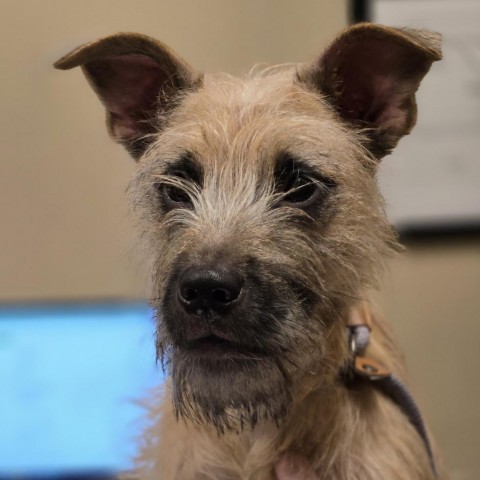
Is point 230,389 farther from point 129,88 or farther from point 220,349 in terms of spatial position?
point 129,88

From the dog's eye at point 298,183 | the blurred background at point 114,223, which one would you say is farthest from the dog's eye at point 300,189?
the blurred background at point 114,223

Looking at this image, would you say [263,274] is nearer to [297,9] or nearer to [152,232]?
[152,232]

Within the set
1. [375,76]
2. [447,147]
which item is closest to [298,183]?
[375,76]

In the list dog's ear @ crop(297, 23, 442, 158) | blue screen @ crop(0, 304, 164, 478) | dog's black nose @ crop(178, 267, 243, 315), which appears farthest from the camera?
blue screen @ crop(0, 304, 164, 478)

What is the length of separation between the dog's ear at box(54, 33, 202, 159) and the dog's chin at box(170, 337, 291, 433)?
485mm

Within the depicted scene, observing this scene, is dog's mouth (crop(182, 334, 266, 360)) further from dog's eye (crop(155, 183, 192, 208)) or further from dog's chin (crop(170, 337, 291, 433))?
dog's eye (crop(155, 183, 192, 208))

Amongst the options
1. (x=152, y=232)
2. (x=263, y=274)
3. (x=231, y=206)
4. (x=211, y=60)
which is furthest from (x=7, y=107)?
(x=263, y=274)

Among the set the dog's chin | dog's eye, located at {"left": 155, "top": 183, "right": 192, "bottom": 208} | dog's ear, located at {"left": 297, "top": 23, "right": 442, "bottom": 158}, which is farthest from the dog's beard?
dog's ear, located at {"left": 297, "top": 23, "right": 442, "bottom": 158}

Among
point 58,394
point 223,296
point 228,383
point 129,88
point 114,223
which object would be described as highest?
point 129,88

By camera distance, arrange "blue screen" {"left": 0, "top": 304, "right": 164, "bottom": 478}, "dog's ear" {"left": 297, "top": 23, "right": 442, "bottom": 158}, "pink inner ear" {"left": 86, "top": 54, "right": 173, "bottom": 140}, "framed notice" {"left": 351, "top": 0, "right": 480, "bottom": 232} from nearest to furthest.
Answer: "dog's ear" {"left": 297, "top": 23, "right": 442, "bottom": 158} < "pink inner ear" {"left": 86, "top": 54, "right": 173, "bottom": 140} < "blue screen" {"left": 0, "top": 304, "right": 164, "bottom": 478} < "framed notice" {"left": 351, "top": 0, "right": 480, "bottom": 232}

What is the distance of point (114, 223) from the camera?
7.11ft

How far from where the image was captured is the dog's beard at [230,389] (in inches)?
37.3

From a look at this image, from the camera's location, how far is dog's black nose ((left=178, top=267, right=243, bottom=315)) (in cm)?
87

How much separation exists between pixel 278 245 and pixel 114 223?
1280 millimetres
